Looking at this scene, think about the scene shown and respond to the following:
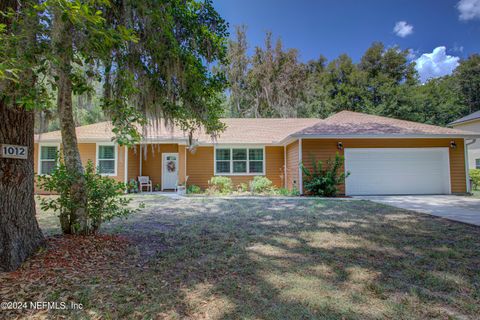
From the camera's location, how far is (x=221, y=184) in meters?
11.9

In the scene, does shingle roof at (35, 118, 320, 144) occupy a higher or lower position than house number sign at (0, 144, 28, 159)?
higher

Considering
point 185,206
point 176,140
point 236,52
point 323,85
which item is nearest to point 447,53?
point 323,85

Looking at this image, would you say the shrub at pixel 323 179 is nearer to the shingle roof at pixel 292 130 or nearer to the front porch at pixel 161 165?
the shingle roof at pixel 292 130

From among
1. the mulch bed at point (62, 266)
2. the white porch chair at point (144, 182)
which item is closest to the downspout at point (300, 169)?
the white porch chair at point (144, 182)

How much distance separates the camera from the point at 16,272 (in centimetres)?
268

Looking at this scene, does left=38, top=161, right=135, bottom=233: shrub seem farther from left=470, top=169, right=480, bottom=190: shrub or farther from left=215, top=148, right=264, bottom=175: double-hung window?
left=470, top=169, right=480, bottom=190: shrub

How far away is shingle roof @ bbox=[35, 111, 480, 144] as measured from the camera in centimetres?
1025

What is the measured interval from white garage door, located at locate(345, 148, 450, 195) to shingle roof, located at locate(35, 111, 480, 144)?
84 centimetres

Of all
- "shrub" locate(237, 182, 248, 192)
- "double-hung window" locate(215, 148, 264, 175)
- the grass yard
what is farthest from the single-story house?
the grass yard

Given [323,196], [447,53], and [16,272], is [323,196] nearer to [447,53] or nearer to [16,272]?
[16,272]

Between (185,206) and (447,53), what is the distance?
36.6 m

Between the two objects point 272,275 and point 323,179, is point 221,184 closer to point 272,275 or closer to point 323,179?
point 323,179

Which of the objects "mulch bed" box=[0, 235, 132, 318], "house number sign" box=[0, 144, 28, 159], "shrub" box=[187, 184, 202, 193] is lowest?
"mulch bed" box=[0, 235, 132, 318]

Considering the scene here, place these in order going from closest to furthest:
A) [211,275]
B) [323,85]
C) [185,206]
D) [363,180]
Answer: [211,275] → [185,206] → [363,180] → [323,85]
